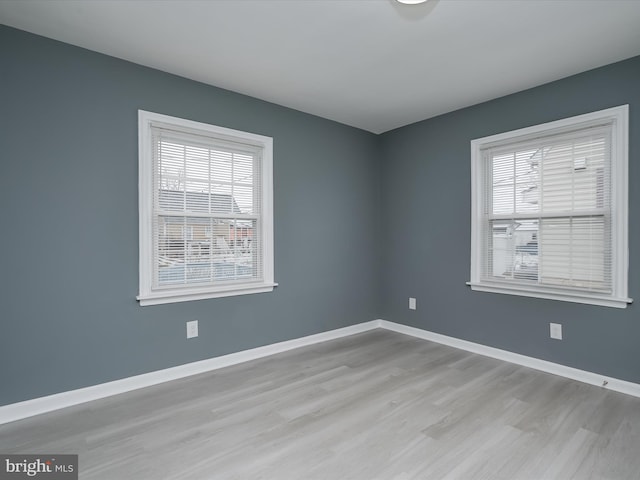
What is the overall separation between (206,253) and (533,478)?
2.68 metres

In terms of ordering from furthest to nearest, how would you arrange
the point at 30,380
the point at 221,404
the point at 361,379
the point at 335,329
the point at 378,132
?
the point at 378,132
the point at 335,329
the point at 361,379
the point at 221,404
the point at 30,380

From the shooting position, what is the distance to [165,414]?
7.42 feet

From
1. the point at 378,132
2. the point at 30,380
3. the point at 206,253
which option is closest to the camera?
the point at 30,380

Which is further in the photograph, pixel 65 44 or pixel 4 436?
pixel 65 44

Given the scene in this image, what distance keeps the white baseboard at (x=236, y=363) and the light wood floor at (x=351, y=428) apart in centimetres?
8

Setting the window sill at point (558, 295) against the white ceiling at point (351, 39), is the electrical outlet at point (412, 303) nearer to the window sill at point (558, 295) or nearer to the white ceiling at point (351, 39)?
the window sill at point (558, 295)

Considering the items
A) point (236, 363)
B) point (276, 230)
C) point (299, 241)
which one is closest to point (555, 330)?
point (299, 241)

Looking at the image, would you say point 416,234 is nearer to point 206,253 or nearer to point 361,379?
point 361,379

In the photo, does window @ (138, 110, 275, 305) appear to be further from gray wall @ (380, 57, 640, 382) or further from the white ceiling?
gray wall @ (380, 57, 640, 382)

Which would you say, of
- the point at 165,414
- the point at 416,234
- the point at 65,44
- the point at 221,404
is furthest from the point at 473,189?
the point at 65,44

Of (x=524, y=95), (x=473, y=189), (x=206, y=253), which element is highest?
(x=524, y=95)

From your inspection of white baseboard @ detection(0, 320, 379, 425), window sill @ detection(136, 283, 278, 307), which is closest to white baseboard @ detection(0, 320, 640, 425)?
white baseboard @ detection(0, 320, 379, 425)

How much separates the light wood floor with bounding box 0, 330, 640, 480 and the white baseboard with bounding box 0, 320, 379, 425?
0.07 meters

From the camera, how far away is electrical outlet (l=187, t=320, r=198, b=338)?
2910 mm
